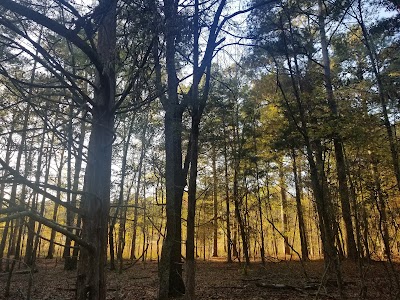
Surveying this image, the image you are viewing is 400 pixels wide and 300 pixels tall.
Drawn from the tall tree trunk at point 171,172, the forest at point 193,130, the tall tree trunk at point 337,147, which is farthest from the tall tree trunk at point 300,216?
the tall tree trunk at point 171,172

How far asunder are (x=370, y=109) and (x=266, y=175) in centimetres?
554

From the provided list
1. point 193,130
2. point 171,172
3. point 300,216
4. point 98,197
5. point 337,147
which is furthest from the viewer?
point 300,216

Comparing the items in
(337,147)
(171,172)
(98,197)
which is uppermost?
(337,147)

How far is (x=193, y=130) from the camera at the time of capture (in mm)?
4500

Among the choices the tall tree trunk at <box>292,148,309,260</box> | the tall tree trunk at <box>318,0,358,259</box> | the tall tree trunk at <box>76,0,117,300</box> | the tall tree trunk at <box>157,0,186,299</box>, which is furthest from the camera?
the tall tree trunk at <box>292,148,309,260</box>

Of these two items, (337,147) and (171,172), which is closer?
(171,172)

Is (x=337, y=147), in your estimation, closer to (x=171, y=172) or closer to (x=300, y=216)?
(x=300, y=216)

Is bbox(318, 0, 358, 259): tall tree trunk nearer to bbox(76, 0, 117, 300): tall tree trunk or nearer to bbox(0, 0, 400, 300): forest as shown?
bbox(0, 0, 400, 300): forest

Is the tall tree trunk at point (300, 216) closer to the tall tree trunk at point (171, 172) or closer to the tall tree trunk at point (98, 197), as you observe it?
the tall tree trunk at point (171, 172)

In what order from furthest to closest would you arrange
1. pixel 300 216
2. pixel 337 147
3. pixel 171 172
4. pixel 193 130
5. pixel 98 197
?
pixel 300 216
pixel 337 147
pixel 171 172
pixel 193 130
pixel 98 197

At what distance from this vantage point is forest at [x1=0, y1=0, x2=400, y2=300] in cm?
198

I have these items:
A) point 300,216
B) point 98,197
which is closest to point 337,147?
point 300,216

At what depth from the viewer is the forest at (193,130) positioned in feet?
6.49

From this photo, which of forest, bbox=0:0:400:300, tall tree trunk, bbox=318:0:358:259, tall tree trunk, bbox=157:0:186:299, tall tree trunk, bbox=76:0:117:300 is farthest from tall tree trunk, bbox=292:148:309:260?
tall tree trunk, bbox=76:0:117:300
